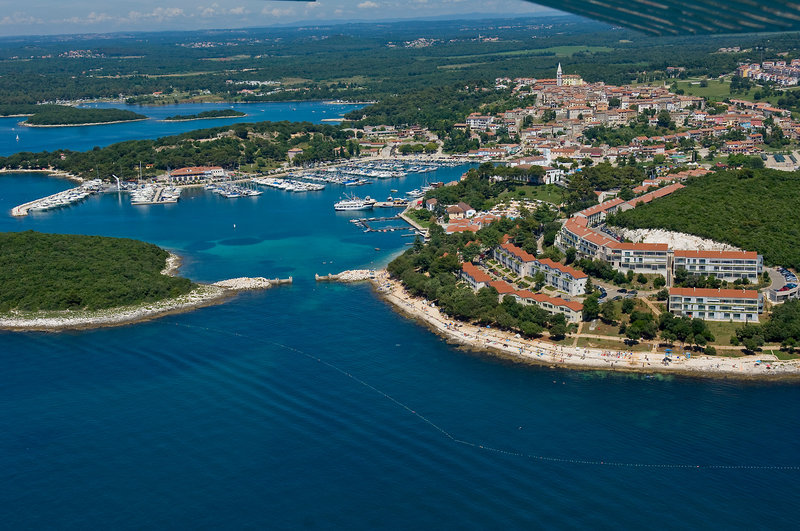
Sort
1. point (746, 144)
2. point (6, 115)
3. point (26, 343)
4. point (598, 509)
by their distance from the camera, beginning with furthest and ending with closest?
point (6, 115)
point (746, 144)
point (26, 343)
point (598, 509)

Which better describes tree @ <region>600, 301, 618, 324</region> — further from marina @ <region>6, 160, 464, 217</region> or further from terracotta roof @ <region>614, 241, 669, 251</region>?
marina @ <region>6, 160, 464, 217</region>

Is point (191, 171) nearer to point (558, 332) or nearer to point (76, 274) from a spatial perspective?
point (76, 274)

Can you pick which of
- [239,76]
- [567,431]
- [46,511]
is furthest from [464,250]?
[239,76]

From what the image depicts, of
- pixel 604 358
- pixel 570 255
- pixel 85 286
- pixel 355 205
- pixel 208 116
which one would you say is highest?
pixel 208 116

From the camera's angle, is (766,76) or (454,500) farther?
(766,76)

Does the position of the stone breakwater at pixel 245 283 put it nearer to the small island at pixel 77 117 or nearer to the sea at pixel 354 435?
the sea at pixel 354 435

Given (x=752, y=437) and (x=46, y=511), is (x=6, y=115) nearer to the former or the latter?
(x=46, y=511)

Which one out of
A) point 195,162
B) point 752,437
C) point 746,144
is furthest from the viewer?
point 195,162

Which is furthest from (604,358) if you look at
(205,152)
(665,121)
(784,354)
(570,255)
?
(665,121)
